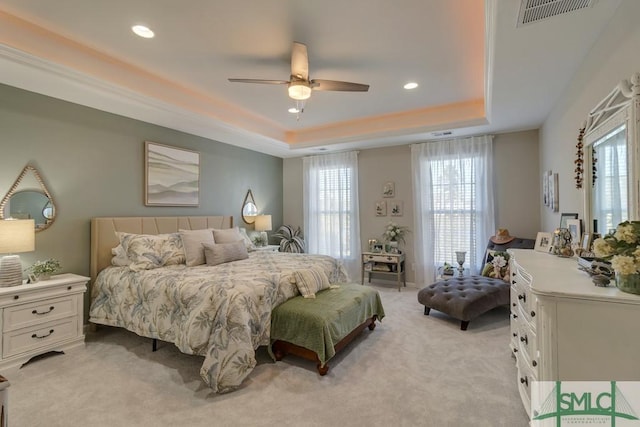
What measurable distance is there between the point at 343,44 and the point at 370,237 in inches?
141

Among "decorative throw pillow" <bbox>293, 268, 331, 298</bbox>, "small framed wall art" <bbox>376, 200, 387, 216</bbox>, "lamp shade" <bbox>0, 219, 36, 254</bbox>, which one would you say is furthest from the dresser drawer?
"small framed wall art" <bbox>376, 200, 387, 216</bbox>

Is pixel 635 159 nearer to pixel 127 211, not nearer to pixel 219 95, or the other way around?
pixel 219 95

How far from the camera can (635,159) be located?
153 centimetres

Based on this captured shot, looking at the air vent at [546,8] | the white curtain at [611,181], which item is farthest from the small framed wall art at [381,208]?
the air vent at [546,8]

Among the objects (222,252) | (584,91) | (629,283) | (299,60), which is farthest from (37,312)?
(584,91)

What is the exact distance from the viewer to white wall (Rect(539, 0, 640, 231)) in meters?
1.65

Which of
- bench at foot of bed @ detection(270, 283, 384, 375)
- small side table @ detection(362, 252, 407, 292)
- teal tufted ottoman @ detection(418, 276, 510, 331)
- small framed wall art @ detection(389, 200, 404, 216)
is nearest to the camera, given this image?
bench at foot of bed @ detection(270, 283, 384, 375)

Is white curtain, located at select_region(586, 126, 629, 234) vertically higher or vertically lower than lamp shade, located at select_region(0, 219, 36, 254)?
higher

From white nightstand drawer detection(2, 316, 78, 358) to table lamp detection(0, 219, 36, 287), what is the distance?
17.1 inches

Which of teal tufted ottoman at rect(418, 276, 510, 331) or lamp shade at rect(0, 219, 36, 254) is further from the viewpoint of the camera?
teal tufted ottoman at rect(418, 276, 510, 331)

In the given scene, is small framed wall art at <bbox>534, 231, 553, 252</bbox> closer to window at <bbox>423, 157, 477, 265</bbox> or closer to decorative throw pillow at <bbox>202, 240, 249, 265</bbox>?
window at <bbox>423, 157, 477, 265</bbox>

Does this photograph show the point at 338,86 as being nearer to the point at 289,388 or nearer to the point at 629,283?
the point at 629,283

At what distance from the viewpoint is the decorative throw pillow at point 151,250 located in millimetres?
3178

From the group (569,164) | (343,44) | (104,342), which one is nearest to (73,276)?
(104,342)
